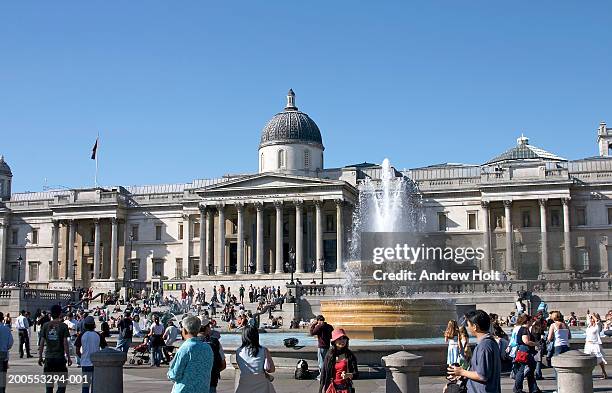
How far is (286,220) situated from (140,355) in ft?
182

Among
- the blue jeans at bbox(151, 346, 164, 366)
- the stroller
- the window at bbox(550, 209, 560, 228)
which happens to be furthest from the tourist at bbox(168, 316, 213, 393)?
the window at bbox(550, 209, 560, 228)

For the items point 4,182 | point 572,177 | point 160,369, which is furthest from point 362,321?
point 4,182

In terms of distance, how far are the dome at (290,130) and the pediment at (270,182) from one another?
667cm

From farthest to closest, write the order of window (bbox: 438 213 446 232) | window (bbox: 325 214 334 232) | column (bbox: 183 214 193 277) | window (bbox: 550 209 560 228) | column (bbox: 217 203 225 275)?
column (bbox: 183 214 193 277), window (bbox: 438 213 446 232), window (bbox: 325 214 334 232), column (bbox: 217 203 225 275), window (bbox: 550 209 560 228)

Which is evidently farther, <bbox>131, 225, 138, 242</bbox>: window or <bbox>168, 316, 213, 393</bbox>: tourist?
<bbox>131, 225, 138, 242</bbox>: window

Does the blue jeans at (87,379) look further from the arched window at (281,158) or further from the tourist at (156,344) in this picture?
the arched window at (281,158)

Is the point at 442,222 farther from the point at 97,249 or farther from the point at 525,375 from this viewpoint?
the point at 525,375

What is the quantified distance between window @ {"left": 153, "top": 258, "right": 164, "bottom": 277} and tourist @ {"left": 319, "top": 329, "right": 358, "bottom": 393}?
81421 mm

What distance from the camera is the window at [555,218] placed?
3083 inches

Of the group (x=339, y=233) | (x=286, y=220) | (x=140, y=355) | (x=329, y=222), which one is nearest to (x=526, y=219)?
(x=339, y=233)

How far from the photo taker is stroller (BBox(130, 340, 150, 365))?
89.1ft

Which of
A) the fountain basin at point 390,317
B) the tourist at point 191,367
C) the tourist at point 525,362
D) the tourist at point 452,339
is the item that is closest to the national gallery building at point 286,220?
the fountain basin at point 390,317

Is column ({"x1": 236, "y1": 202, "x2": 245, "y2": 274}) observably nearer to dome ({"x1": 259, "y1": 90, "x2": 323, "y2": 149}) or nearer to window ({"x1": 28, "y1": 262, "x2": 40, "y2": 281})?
dome ({"x1": 259, "y1": 90, "x2": 323, "y2": 149})

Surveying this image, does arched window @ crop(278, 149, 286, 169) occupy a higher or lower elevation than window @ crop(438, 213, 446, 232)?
higher
